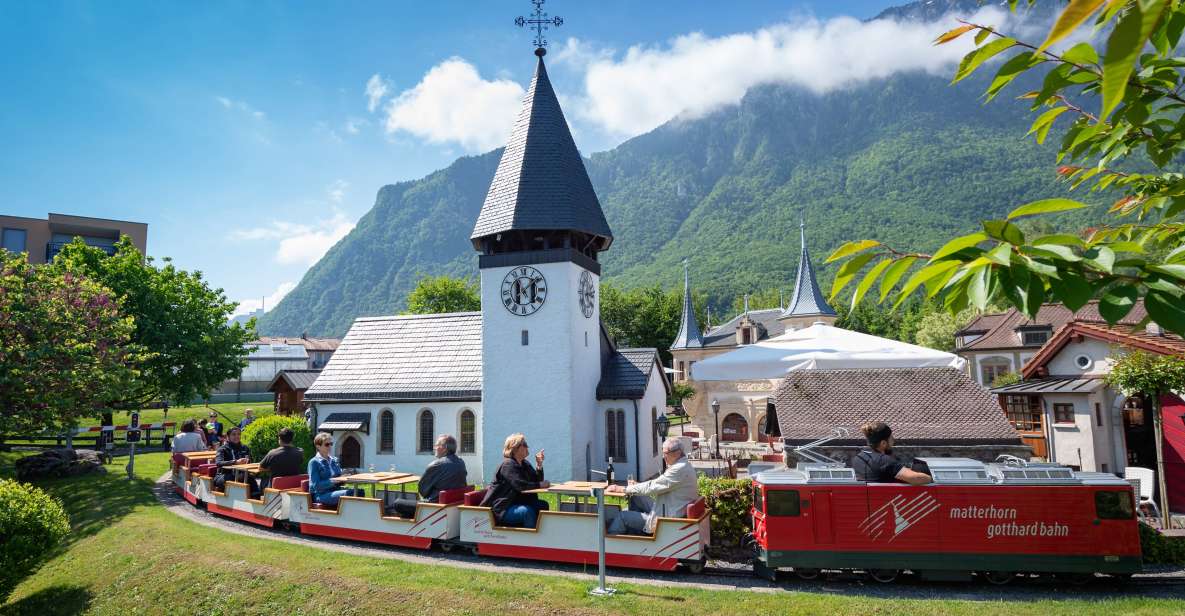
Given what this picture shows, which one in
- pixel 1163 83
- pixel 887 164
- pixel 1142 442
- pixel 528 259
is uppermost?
pixel 887 164

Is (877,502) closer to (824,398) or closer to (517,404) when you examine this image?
(824,398)

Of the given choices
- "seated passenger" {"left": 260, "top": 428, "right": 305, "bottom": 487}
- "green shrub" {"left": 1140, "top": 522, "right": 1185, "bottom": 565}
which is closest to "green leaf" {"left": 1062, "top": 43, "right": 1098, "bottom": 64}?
"green shrub" {"left": 1140, "top": 522, "right": 1185, "bottom": 565}

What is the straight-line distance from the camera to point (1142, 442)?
16.2 m

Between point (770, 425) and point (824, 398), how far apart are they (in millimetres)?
3674

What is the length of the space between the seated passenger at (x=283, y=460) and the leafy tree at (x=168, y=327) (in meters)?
11.2

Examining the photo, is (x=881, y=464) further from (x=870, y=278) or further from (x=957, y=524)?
(x=870, y=278)

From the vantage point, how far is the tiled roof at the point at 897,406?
12.2 m

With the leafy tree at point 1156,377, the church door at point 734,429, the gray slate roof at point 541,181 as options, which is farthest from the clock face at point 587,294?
the church door at point 734,429

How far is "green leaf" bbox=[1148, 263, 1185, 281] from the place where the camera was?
207 centimetres

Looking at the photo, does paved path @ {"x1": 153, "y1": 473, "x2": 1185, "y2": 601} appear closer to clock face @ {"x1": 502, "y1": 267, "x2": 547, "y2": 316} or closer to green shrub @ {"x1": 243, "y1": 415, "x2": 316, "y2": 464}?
clock face @ {"x1": 502, "y1": 267, "x2": 547, "y2": 316}

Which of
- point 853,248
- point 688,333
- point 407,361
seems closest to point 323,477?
point 407,361

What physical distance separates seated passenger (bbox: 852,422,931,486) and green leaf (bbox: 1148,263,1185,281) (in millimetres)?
7296

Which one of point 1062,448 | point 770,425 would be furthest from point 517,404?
point 1062,448

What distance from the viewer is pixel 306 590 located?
9742mm
